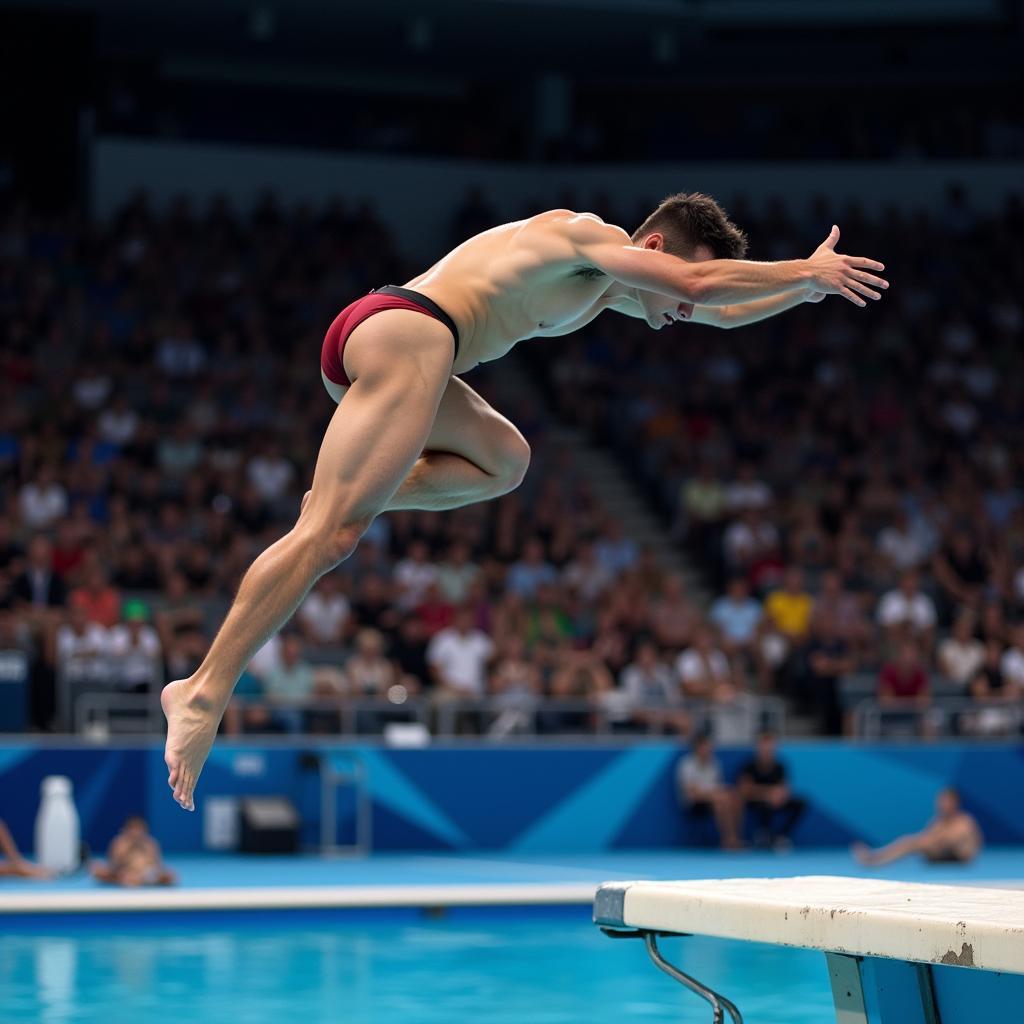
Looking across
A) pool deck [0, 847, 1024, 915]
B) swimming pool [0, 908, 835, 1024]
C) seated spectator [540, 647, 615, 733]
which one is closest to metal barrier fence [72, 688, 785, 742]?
seated spectator [540, 647, 615, 733]

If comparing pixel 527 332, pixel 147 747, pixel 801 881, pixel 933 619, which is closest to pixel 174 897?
pixel 147 747

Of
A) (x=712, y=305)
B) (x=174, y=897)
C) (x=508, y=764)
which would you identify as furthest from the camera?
(x=508, y=764)

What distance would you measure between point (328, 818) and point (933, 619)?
6.38 metres

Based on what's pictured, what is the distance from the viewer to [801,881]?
619cm

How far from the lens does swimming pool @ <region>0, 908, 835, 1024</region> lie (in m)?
9.07

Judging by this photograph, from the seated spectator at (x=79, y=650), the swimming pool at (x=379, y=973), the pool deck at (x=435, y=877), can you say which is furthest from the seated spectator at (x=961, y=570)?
the seated spectator at (x=79, y=650)

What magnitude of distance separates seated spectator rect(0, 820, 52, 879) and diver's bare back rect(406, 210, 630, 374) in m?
8.38

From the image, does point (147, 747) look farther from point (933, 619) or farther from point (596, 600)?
point (933, 619)

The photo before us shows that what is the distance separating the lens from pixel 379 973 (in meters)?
10.2

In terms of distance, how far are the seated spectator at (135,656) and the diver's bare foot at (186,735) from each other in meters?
8.73

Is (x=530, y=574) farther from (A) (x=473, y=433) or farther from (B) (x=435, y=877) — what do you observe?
(A) (x=473, y=433)

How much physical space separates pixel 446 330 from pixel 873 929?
2162mm

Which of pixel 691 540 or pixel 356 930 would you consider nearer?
pixel 356 930

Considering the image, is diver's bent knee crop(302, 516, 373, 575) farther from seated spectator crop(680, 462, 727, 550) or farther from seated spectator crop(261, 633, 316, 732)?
seated spectator crop(680, 462, 727, 550)
